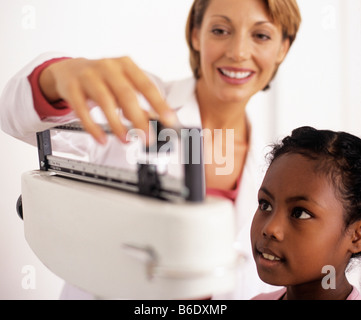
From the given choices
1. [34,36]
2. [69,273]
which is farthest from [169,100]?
[69,273]

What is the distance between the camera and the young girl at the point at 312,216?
0.74 metres

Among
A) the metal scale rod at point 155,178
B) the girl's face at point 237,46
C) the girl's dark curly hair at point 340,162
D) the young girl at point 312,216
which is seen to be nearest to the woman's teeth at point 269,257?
the young girl at point 312,216

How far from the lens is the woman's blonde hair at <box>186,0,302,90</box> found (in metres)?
1.05

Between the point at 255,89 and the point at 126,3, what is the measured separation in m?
0.41

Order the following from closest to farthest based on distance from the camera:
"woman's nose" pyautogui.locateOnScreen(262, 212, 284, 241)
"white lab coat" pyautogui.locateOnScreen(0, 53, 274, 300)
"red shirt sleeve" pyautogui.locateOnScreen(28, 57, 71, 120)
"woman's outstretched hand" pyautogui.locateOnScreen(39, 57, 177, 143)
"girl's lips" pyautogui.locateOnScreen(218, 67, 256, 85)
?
"woman's outstretched hand" pyautogui.locateOnScreen(39, 57, 177, 143) → "red shirt sleeve" pyautogui.locateOnScreen(28, 57, 71, 120) → "woman's nose" pyautogui.locateOnScreen(262, 212, 284, 241) → "white lab coat" pyautogui.locateOnScreen(0, 53, 274, 300) → "girl's lips" pyautogui.locateOnScreen(218, 67, 256, 85)

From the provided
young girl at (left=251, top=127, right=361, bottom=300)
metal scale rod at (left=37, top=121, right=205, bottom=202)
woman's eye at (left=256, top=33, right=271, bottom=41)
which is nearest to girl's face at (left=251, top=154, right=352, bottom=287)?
young girl at (left=251, top=127, right=361, bottom=300)

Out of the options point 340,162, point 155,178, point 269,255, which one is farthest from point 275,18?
point 155,178

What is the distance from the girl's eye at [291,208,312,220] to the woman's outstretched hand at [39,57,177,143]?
1.21 ft

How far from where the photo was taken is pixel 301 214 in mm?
745

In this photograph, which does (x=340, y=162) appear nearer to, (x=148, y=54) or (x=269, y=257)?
(x=269, y=257)

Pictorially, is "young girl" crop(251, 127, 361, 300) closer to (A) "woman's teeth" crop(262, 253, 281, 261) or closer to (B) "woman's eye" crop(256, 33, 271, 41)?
(A) "woman's teeth" crop(262, 253, 281, 261)

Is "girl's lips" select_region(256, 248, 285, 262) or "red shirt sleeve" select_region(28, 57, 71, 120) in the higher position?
"red shirt sleeve" select_region(28, 57, 71, 120)

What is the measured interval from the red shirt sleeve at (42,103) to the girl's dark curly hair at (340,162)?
0.38 meters

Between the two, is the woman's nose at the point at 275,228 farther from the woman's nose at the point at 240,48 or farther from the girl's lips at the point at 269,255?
the woman's nose at the point at 240,48
